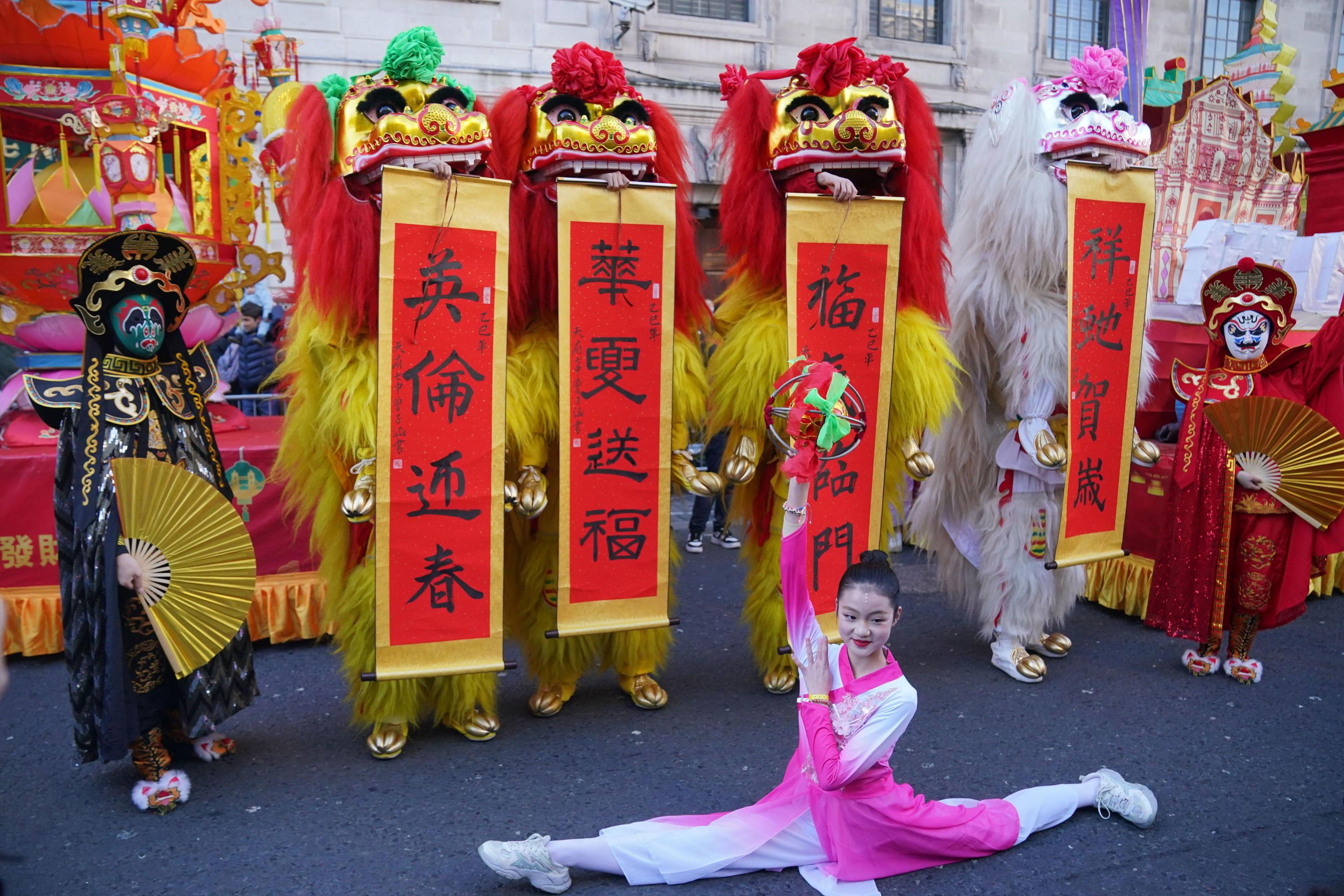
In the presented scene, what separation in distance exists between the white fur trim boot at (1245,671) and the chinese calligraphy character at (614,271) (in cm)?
292

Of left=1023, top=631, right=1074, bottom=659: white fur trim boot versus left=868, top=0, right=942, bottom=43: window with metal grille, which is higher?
left=868, top=0, right=942, bottom=43: window with metal grille

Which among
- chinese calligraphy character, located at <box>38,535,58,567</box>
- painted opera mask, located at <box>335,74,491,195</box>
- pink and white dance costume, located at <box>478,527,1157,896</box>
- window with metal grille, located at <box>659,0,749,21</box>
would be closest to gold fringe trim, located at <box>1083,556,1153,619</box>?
pink and white dance costume, located at <box>478,527,1157,896</box>

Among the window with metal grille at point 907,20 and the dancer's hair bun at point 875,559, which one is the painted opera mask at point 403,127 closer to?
the dancer's hair bun at point 875,559

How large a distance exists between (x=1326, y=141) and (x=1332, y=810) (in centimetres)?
523

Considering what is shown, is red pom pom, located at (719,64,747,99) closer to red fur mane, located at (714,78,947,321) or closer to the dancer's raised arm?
red fur mane, located at (714,78,947,321)

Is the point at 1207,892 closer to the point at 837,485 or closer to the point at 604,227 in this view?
the point at 837,485

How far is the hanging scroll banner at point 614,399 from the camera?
313 centimetres

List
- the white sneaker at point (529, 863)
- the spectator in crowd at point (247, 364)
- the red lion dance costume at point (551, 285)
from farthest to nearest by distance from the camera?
the spectator in crowd at point (247, 364) < the red lion dance costume at point (551, 285) < the white sneaker at point (529, 863)

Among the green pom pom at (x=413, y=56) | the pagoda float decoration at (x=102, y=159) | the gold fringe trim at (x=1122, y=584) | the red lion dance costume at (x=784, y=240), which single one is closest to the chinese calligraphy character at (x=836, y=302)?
the red lion dance costume at (x=784, y=240)

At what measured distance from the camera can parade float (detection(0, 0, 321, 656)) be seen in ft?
13.2

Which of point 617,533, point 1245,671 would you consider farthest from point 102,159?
point 1245,671

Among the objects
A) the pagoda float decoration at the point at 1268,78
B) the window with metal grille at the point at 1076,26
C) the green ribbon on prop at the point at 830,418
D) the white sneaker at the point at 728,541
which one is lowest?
the white sneaker at the point at 728,541

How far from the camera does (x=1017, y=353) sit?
3809mm

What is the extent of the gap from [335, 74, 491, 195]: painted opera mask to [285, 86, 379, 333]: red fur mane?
6cm
